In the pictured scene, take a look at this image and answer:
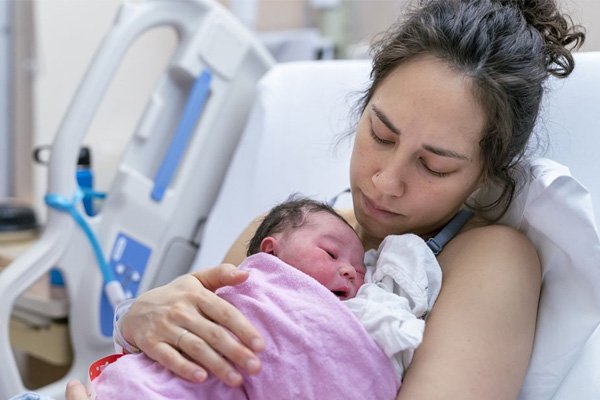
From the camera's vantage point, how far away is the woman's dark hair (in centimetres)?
125

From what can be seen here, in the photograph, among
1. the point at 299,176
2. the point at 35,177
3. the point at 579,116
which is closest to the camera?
the point at 579,116

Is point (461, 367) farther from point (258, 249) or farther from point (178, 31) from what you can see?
point (178, 31)

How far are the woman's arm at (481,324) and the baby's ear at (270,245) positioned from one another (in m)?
0.26

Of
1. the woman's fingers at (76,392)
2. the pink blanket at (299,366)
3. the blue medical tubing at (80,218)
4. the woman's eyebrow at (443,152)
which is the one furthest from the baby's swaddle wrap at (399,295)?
the blue medical tubing at (80,218)

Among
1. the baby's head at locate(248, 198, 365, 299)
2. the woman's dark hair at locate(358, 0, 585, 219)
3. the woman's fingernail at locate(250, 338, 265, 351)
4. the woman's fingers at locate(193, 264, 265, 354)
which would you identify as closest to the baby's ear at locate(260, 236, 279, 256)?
the baby's head at locate(248, 198, 365, 299)

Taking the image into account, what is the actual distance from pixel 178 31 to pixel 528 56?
1273 millimetres

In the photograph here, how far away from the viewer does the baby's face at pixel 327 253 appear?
1211 mm

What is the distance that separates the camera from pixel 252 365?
1.04 meters

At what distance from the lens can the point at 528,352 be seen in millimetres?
1222

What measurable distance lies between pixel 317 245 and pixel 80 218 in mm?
995

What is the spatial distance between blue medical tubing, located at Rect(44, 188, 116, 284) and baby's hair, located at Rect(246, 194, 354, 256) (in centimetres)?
83

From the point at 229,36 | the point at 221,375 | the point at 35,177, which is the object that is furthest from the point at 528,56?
the point at 35,177

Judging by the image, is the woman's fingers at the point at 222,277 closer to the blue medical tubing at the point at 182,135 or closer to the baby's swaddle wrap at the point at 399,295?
the baby's swaddle wrap at the point at 399,295

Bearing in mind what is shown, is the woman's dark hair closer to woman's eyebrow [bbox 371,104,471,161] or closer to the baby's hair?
woman's eyebrow [bbox 371,104,471,161]
